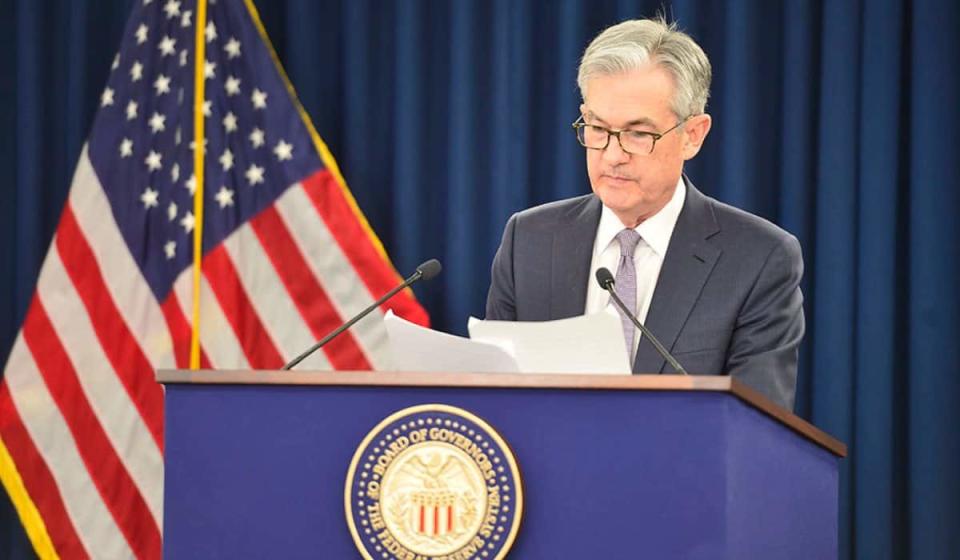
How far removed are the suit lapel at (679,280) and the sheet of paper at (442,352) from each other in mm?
602

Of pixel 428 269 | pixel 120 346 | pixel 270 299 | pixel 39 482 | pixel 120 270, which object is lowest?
pixel 39 482

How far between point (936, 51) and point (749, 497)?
286cm

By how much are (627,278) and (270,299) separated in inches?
72.9

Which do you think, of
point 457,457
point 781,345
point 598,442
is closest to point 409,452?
point 457,457

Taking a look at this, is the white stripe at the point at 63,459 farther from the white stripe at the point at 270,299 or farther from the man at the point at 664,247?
the man at the point at 664,247

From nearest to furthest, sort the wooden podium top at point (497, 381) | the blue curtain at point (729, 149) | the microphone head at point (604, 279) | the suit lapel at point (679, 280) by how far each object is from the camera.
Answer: the wooden podium top at point (497, 381), the microphone head at point (604, 279), the suit lapel at point (679, 280), the blue curtain at point (729, 149)

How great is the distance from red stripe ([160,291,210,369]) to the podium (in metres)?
2.41

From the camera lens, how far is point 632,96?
10.0ft

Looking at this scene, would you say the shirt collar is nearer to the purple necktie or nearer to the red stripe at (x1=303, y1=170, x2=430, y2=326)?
the purple necktie

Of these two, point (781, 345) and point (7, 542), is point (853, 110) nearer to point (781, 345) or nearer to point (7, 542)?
point (781, 345)

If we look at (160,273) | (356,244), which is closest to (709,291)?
(356,244)

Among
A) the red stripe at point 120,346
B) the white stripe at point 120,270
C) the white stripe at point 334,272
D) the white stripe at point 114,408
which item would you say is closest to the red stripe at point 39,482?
the white stripe at point 114,408

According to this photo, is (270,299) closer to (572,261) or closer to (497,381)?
(572,261)

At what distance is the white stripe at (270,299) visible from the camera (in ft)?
15.1
